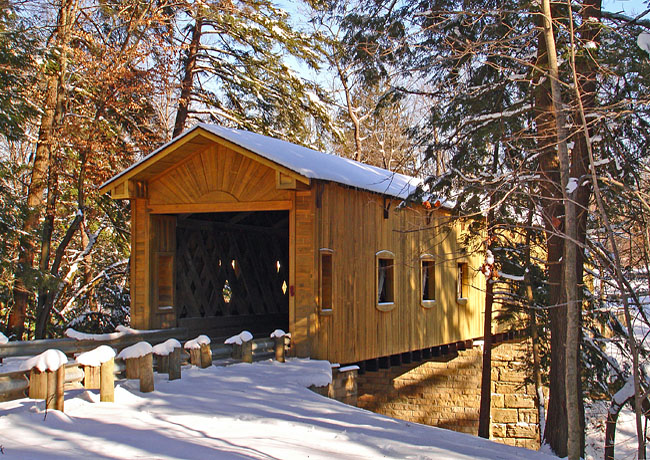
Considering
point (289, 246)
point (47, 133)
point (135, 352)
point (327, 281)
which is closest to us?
point (135, 352)

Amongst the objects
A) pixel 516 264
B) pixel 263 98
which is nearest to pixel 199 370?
pixel 516 264

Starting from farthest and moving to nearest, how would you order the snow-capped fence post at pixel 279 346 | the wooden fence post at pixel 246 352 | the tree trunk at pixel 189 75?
the tree trunk at pixel 189 75, the snow-capped fence post at pixel 279 346, the wooden fence post at pixel 246 352

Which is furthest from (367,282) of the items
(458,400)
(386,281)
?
(458,400)

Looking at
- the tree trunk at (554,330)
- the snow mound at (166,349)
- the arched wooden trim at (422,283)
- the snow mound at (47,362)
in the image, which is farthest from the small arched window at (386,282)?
the snow mound at (47,362)

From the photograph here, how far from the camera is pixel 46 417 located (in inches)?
229

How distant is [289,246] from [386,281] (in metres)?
2.85

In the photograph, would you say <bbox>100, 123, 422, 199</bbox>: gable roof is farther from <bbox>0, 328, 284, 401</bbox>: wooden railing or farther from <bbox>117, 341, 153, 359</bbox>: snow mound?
<bbox>117, 341, 153, 359</bbox>: snow mound

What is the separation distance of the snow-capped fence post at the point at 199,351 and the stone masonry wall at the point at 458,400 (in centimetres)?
955

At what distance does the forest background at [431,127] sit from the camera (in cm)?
718

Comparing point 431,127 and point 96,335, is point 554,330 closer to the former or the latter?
point 431,127

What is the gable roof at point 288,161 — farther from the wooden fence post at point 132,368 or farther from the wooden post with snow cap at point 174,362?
the wooden fence post at point 132,368

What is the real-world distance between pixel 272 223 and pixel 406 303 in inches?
172

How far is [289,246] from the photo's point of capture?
1127 centimetres

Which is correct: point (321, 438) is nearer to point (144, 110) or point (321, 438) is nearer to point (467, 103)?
point (467, 103)
